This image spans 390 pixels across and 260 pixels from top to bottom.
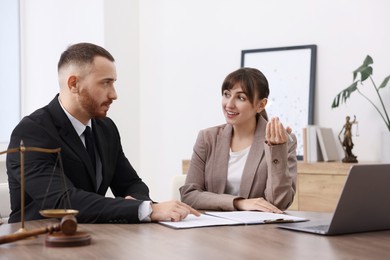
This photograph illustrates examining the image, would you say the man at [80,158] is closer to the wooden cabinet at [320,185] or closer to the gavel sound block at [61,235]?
the gavel sound block at [61,235]

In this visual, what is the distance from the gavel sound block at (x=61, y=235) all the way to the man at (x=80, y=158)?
0.50m

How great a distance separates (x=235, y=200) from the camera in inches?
107

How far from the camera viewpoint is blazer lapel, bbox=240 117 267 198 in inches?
120

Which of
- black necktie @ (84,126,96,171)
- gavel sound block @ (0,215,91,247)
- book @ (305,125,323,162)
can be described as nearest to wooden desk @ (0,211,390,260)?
gavel sound block @ (0,215,91,247)

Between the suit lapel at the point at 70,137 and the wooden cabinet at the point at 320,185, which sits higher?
the suit lapel at the point at 70,137

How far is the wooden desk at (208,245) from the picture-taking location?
5.33 feet

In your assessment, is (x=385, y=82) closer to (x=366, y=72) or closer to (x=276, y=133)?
(x=366, y=72)

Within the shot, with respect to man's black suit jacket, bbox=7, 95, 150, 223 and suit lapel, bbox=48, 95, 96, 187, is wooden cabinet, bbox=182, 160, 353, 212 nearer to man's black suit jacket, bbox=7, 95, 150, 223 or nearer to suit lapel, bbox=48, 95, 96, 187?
man's black suit jacket, bbox=7, 95, 150, 223

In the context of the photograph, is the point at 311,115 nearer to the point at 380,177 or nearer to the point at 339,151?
the point at 339,151

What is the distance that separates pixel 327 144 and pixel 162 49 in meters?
2.09

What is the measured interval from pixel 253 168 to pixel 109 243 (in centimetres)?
139

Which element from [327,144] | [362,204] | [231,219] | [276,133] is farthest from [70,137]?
[327,144]

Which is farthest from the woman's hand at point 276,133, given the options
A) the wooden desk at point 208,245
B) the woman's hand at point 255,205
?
the wooden desk at point 208,245

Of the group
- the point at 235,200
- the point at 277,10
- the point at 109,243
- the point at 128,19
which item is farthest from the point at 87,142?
the point at 128,19
